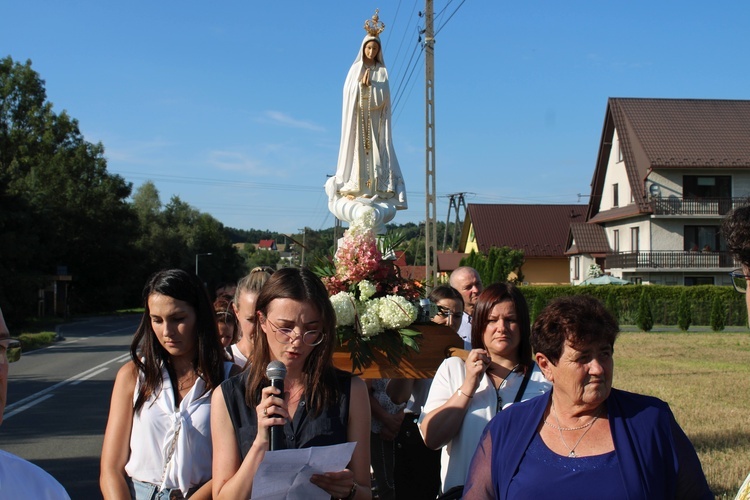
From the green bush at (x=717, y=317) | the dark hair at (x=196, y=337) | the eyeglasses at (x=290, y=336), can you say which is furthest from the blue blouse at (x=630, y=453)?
the green bush at (x=717, y=317)

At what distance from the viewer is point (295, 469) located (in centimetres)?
280

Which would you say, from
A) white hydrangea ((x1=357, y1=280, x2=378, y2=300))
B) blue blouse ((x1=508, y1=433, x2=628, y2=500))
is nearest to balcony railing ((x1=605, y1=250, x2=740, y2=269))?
white hydrangea ((x1=357, y1=280, x2=378, y2=300))

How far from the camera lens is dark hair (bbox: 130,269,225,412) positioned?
358cm

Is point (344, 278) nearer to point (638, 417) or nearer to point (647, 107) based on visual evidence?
point (638, 417)

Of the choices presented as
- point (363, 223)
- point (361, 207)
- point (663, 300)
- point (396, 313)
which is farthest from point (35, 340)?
point (663, 300)

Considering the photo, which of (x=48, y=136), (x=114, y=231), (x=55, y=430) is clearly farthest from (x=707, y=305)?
(x=48, y=136)

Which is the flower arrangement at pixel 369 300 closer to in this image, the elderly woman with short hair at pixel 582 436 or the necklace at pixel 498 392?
the necklace at pixel 498 392

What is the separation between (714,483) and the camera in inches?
266

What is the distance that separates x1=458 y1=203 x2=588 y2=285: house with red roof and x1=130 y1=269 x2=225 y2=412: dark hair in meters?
53.0

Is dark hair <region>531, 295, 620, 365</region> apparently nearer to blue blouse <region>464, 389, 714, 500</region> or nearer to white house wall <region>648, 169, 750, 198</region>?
blue blouse <region>464, 389, 714, 500</region>

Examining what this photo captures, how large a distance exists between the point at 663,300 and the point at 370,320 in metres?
35.8

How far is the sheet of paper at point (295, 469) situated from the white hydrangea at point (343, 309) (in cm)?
187

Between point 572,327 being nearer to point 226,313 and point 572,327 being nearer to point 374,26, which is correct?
point 226,313

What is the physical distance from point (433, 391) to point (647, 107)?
4477 cm
